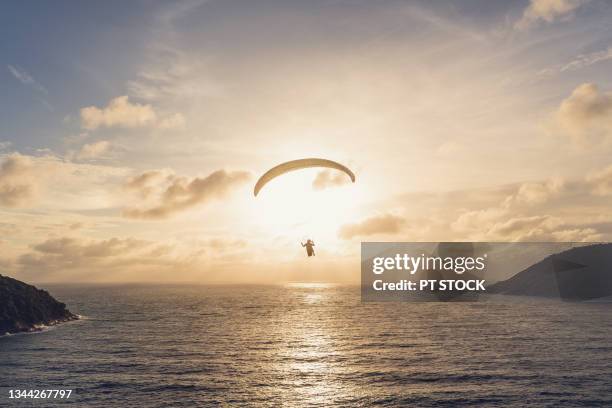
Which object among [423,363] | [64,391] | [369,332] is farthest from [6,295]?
[423,363]

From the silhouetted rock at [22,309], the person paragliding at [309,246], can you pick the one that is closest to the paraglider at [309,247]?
the person paragliding at [309,246]

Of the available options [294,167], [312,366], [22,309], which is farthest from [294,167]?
[22,309]

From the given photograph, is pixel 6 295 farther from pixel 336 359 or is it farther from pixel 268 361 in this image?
pixel 336 359

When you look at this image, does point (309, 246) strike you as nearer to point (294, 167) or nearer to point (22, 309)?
point (294, 167)

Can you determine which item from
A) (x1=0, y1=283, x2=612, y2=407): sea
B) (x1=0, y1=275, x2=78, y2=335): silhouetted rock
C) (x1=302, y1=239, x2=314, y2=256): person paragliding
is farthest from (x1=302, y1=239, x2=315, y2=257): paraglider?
(x1=0, y1=275, x2=78, y2=335): silhouetted rock

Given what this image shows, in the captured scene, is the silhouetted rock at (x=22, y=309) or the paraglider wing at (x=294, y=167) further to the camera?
the silhouetted rock at (x=22, y=309)

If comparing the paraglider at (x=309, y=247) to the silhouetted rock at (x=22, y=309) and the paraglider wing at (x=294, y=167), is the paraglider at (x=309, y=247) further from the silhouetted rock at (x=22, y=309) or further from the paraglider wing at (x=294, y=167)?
the silhouetted rock at (x=22, y=309)
